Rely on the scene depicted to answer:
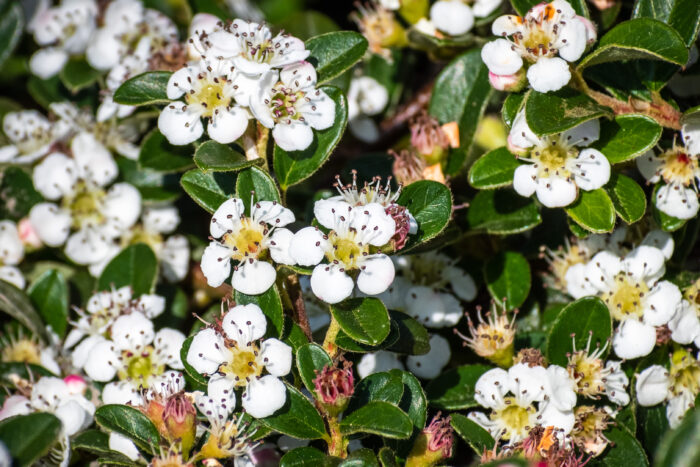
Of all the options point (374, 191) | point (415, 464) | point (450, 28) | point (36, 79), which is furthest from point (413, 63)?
point (415, 464)

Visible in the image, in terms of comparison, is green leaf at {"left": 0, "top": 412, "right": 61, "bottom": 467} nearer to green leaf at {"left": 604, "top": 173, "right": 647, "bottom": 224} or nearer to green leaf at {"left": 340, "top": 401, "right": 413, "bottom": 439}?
green leaf at {"left": 340, "top": 401, "right": 413, "bottom": 439}

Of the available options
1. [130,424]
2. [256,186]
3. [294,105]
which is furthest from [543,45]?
[130,424]

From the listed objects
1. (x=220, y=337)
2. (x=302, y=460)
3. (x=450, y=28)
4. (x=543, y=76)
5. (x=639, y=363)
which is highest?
(x=543, y=76)

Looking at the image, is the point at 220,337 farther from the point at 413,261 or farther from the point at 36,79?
the point at 36,79

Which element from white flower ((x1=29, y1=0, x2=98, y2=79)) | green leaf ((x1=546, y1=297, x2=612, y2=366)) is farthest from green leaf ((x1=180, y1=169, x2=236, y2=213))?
white flower ((x1=29, y1=0, x2=98, y2=79))

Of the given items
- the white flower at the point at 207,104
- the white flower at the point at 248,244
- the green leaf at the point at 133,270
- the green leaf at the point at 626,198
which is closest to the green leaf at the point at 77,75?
the green leaf at the point at 133,270
